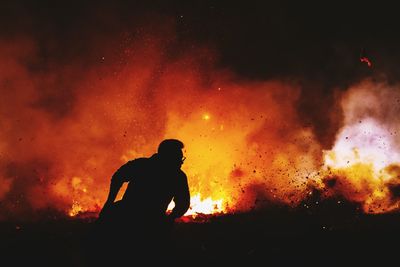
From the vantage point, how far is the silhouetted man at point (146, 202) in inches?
133

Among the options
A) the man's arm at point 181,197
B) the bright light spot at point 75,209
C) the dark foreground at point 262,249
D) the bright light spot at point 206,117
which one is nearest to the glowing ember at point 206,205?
the bright light spot at point 75,209

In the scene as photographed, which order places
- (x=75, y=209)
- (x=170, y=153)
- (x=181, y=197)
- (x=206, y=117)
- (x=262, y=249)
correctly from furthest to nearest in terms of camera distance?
(x=206, y=117), (x=75, y=209), (x=262, y=249), (x=181, y=197), (x=170, y=153)

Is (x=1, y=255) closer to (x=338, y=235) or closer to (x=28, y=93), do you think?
(x=338, y=235)

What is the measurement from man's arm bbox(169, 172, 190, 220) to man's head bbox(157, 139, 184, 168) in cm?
16

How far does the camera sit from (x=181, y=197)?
379 centimetres

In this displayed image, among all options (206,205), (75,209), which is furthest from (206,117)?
(75,209)

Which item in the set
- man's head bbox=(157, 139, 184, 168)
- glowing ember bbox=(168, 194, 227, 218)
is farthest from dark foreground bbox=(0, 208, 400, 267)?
glowing ember bbox=(168, 194, 227, 218)

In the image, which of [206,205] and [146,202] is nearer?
[146,202]

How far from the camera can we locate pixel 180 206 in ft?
12.6

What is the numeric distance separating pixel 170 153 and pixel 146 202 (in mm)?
535

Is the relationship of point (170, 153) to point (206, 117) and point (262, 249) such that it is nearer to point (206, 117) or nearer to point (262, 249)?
point (262, 249)

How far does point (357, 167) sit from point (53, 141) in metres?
18.6

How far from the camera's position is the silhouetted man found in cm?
338

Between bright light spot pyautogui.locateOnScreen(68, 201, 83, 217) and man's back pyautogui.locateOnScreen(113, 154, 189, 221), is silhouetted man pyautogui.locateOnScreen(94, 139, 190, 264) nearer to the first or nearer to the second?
man's back pyautogui.locateOnScreen(113, 154, 189, 221)
